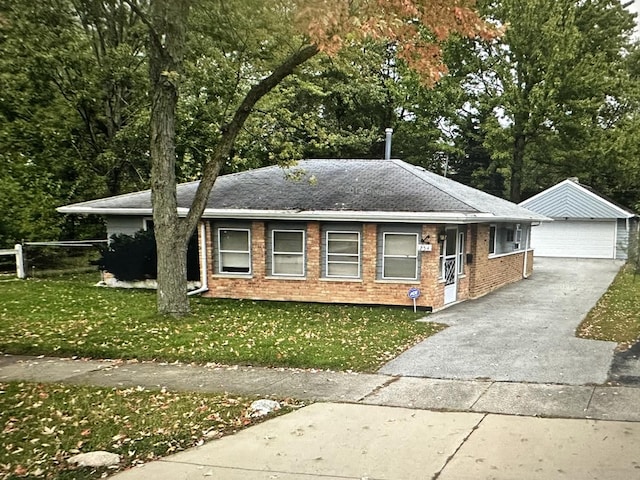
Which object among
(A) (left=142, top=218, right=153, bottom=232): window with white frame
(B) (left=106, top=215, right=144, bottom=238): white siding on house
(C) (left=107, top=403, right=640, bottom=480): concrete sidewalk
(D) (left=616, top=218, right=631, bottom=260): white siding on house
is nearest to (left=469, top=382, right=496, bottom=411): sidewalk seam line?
(C) (left=107, top=403, right=640, bottom=480): concrete sidewalk

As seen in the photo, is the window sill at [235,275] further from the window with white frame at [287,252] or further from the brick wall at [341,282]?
the window with white frame at [287,252]

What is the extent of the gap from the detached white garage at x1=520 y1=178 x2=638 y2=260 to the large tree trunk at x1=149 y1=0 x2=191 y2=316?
74.7ft

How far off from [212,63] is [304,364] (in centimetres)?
949

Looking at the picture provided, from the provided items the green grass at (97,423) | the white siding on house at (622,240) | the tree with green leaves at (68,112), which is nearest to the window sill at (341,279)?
the green grass at (97,423)

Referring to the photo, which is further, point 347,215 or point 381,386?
point 347,215

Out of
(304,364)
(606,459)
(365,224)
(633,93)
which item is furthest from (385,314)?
(633,93)

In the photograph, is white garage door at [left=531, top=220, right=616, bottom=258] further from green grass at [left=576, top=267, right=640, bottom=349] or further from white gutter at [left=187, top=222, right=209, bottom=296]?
white gutter at [left=187, top=222, right=209, bottom=296]

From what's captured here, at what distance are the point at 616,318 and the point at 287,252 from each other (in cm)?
780

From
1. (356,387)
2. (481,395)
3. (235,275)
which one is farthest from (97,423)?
(235,275)

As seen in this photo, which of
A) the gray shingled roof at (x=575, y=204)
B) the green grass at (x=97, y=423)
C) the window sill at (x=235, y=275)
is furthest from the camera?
the gray shingled roof at (x=575, y=204)

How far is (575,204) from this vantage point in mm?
29359

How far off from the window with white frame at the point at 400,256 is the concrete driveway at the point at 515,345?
1.34 metres

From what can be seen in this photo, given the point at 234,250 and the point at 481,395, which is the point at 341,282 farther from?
the point at 481,395

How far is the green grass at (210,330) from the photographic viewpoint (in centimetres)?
823
